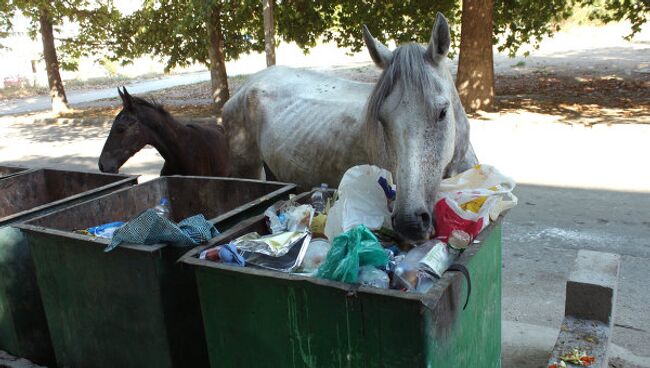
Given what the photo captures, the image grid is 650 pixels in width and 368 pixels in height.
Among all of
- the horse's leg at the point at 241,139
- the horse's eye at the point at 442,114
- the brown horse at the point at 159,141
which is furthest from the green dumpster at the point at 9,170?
the horse's eye at the point at 442,114

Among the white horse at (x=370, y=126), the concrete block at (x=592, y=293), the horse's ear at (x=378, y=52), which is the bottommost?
the concrete block at (x=592, y=293)

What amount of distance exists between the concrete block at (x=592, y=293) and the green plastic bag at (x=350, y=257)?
5.17 feet

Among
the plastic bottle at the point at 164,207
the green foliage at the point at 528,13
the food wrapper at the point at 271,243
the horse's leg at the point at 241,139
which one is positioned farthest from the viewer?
the green foliage at the point at 528,13

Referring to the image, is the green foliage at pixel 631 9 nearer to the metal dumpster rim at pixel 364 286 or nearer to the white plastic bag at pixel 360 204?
the white plastic bag at pixel 360 204

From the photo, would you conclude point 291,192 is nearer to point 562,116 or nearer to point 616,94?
point 562,116

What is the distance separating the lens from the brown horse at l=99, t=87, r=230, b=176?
569 cm

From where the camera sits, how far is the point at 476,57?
36.2 ft

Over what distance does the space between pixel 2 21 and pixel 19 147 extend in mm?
6436

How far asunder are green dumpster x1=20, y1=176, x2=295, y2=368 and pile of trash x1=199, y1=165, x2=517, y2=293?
0.26 meters

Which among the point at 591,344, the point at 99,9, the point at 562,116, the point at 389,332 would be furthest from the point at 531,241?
the point at 99,9

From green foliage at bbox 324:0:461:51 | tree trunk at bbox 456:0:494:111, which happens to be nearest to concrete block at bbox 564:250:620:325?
tree trunk at bbox 456:0:494:111

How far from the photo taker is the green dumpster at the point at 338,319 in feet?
5.79

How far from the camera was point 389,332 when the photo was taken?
5.86 feet

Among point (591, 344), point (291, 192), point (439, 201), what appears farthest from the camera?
point (291, 192)
